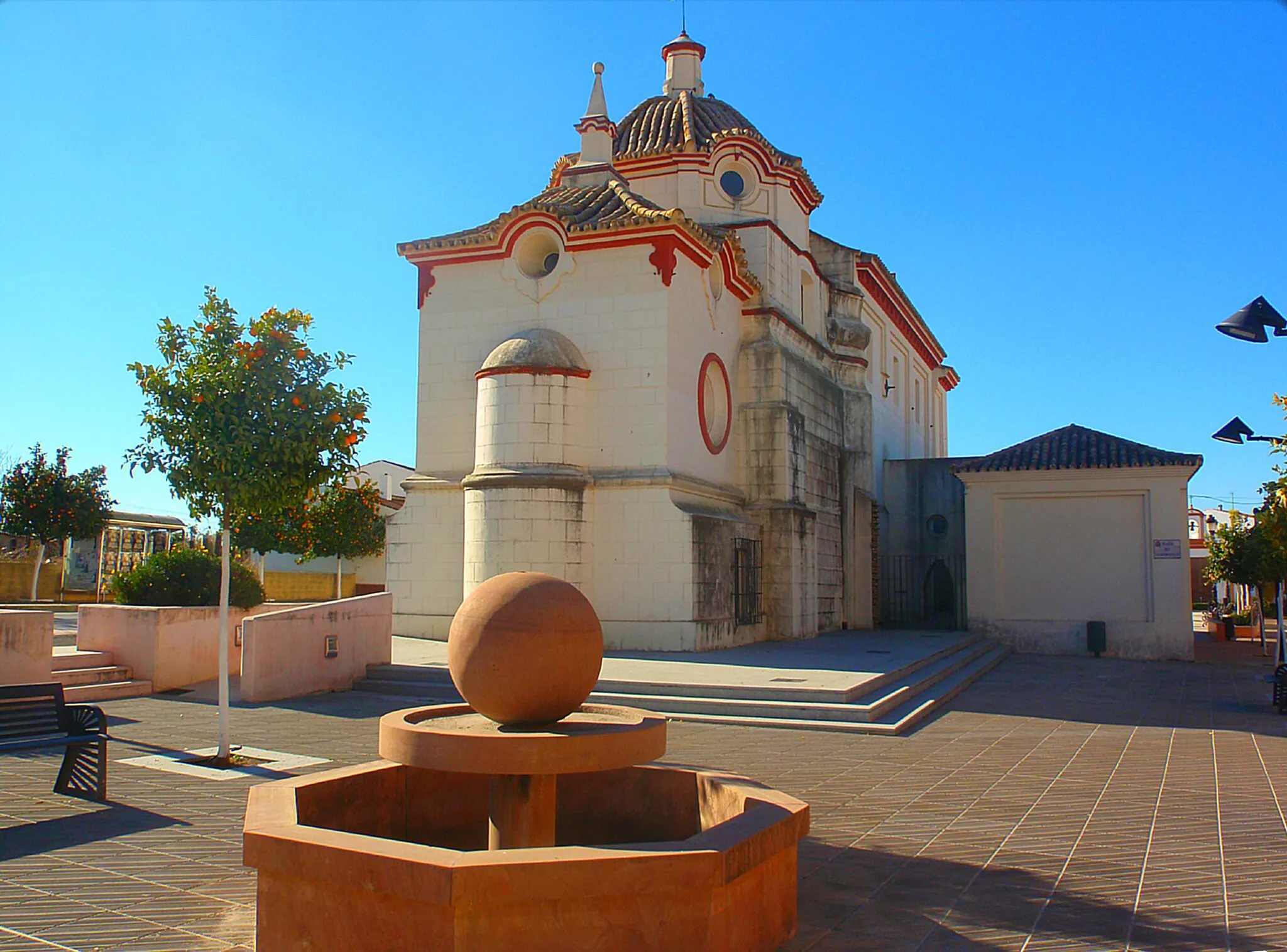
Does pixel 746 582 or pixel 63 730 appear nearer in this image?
pixel 63 730

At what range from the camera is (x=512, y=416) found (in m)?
17.7

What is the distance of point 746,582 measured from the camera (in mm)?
20281

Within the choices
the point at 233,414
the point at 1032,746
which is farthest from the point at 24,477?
the point at 1032,746

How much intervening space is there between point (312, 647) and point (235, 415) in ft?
17.4

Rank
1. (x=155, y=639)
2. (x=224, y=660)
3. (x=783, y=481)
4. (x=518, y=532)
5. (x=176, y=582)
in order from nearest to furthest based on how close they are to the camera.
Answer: (x=224, y=660)
(x=155, y=639)
(x=176, y=582)
(x=518, y=532)
(x=783, y=481)

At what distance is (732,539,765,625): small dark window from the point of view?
64.7ft

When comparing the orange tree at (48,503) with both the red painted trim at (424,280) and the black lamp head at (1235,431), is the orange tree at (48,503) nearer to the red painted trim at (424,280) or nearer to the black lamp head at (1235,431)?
the red painted trim at (424,280)

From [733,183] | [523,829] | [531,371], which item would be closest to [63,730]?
[523,829]

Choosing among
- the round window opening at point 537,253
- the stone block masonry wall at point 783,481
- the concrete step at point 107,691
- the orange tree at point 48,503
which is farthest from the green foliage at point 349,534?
the concrete step at point 107,691

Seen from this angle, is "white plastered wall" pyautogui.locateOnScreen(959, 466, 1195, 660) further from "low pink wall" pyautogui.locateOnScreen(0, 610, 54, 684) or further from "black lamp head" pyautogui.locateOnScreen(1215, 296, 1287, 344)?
"low pink wall" pyautogui.locateOnScreen(0, 610, 54, 684)

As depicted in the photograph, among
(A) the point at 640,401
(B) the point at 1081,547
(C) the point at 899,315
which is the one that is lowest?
(B) the point at 1081,547

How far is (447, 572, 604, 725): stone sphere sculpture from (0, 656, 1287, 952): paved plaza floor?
161 centimetres

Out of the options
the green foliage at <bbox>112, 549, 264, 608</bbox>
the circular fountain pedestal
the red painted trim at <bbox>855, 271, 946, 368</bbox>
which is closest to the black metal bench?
the circular fountain pedestal

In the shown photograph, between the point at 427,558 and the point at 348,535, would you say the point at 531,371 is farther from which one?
the point at 348,535
